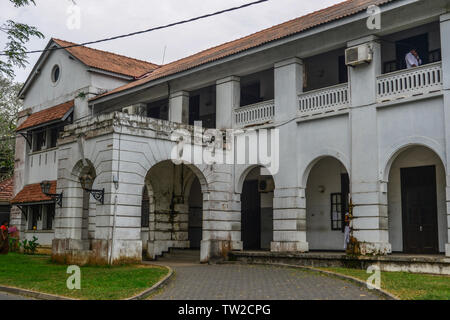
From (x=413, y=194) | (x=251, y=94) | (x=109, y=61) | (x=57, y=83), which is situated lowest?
(x=413, y=194)

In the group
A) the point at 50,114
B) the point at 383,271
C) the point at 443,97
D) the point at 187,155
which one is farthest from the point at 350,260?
the point at 50,114

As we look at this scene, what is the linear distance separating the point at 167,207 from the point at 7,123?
26.6 m

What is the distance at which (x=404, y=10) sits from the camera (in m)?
15.3

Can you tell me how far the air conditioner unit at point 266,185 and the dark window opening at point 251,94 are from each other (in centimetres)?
334

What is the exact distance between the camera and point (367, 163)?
53.2 feet

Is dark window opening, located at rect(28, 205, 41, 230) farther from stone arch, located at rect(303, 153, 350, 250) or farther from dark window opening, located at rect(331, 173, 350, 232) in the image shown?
dark window opening, located at rect(331, 173, 350, 232)

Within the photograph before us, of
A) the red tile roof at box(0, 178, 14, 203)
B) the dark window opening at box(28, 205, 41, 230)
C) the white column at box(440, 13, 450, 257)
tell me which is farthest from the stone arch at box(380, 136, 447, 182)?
the red tile roof at box(0, 178, 14, 203)

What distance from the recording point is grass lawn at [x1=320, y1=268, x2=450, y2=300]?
10125 millimetres

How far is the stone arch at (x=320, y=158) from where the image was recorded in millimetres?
17000

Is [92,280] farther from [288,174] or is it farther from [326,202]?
[326,202]

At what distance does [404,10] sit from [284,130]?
5.64 meters

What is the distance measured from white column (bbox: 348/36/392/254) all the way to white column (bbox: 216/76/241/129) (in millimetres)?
5106

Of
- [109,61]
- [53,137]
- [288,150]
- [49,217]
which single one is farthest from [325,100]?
[49,217]
